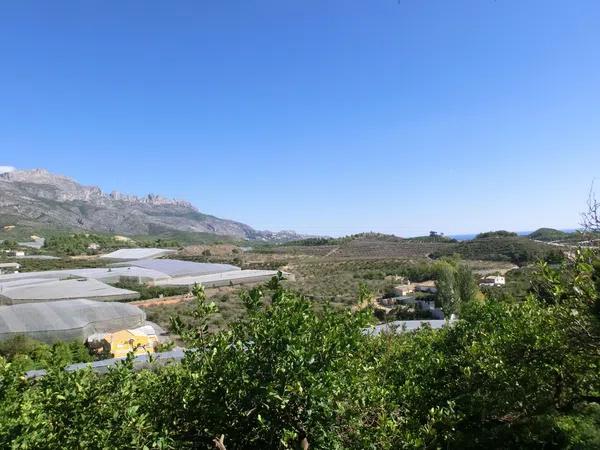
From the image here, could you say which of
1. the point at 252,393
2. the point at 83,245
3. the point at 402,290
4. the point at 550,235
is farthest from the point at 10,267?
the point at 550,235

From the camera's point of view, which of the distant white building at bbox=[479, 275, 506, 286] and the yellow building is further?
the distant white building at bbox=[479, 275, 506, 286]

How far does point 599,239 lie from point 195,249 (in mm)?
101055

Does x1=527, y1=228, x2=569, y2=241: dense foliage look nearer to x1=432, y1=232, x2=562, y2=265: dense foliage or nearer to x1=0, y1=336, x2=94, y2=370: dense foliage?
x1=432, y1=232, x2=562, y2=265: dense foliage

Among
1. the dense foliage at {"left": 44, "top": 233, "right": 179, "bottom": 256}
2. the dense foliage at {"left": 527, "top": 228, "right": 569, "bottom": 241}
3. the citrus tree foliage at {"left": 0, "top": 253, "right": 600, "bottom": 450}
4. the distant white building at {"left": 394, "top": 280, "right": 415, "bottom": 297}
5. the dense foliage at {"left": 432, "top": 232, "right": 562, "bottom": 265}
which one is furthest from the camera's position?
the dense foliage at {"left": 44, "top": 233, "right": 179, "bottom": 256}

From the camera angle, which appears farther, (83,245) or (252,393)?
(83,245)

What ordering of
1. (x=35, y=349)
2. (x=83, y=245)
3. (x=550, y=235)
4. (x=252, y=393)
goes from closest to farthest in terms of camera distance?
(x=252, y=393) < (x=35, y=349) < (x=550, y=235) < (x=83, y=245)

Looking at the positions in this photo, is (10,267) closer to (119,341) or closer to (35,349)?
(35,349)

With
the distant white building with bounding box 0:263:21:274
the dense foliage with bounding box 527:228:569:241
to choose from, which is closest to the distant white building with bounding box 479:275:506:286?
the dense foliage with bounding box 527:228:569:241

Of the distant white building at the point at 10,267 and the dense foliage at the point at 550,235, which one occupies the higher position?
the dense foliage at the point at 550,235

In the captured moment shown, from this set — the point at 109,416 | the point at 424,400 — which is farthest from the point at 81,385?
the point at 424,400

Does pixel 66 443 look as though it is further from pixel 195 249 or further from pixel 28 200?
pixel 28 200

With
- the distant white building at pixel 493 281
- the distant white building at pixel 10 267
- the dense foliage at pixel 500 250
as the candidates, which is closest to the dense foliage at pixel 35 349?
the distant white building at pixel 493 281

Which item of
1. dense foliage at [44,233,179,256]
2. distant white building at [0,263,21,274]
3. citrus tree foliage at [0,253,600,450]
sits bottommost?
distant white building at [0,263,21,274]

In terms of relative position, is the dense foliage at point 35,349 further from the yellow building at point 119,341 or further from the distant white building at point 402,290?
the distant white building at point 402,290
